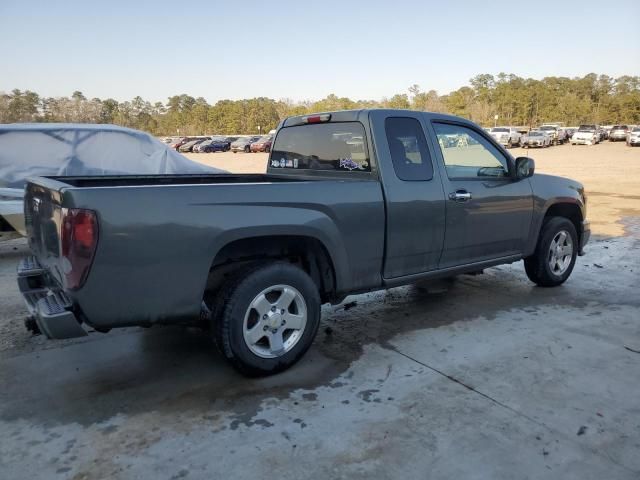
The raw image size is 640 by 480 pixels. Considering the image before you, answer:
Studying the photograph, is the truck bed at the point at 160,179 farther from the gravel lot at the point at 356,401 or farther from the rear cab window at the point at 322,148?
the gravel lot at the point at 356,401

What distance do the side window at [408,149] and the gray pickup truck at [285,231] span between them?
0.01 meters

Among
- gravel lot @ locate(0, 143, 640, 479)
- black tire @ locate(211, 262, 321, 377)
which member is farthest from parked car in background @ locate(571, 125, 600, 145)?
black tire @ locate(211, 262, 321, 377)

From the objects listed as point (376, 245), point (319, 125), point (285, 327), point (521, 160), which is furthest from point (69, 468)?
point (521, 160)

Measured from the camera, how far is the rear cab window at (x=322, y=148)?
4.13 meters

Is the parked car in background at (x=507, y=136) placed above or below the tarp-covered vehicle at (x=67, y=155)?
above

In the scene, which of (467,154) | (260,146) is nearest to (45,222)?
(467,154)

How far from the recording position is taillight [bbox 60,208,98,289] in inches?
108

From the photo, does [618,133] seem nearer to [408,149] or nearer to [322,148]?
[408,149]

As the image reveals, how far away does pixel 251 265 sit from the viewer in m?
3.48

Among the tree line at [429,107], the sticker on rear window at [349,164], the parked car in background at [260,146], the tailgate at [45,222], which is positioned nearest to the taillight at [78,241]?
the tailgate at [45,222]

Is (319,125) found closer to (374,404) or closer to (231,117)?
(374,404)

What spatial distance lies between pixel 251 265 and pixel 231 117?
107 metres

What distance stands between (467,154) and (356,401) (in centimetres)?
267

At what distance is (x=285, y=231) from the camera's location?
3.42 meters
